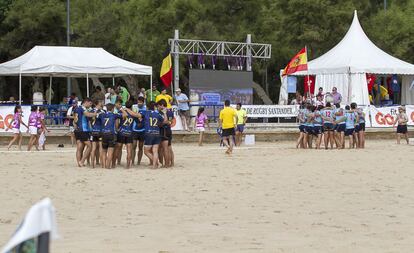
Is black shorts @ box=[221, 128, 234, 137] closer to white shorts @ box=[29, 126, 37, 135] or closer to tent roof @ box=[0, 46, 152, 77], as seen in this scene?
white shorts @ box=[29, 126, 37, 135]

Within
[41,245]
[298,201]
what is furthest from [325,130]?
[41,245]

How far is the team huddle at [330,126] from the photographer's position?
27047mm

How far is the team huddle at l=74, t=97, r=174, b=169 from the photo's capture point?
19.2 meters

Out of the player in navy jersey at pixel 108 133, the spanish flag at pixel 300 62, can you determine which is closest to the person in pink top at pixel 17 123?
the player in navy jersey at pixel 108 133

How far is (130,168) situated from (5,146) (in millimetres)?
10367

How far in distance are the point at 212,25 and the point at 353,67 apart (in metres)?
10.2

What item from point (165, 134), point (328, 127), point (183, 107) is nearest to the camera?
point (165, 134)

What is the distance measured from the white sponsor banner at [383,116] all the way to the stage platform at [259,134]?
26cm

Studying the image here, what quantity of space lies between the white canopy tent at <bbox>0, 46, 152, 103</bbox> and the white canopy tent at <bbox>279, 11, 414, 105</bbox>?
317 inches

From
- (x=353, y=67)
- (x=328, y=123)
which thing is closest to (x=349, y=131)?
(x=328, y=123)

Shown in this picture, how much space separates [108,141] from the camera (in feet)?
63.2

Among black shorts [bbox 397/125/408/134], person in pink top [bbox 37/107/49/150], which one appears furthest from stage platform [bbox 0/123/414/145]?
black shorts [bbox 397/125/408/134]

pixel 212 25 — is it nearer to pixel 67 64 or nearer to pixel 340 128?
pixel 67 64

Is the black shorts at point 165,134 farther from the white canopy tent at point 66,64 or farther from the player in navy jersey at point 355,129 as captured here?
the white canopy tent at point 66,64
